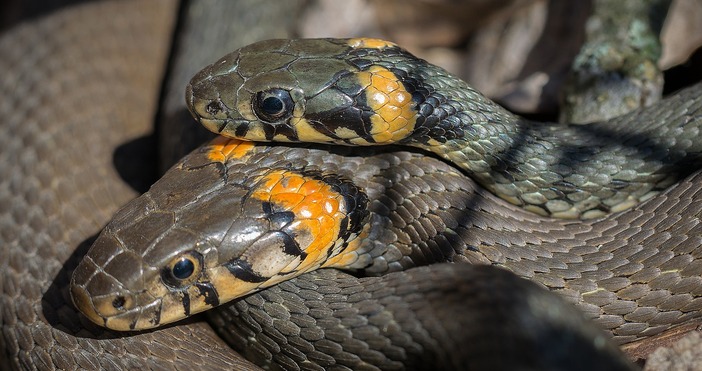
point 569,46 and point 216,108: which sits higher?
point 569,46

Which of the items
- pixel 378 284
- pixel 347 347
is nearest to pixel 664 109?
pixel 378 284

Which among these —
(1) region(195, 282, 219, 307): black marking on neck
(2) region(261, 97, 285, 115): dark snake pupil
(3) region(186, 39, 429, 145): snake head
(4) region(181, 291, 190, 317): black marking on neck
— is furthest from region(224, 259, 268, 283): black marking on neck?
(2) region(261, 97, 285, 115): dark snake pupil

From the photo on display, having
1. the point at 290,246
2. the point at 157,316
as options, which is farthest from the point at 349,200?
the point at 157,316

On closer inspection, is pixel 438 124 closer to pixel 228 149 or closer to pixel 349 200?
pixel 349 200

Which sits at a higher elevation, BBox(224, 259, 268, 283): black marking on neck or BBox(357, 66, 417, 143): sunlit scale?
BBox(357, 66, 417, 143): sunlit scale

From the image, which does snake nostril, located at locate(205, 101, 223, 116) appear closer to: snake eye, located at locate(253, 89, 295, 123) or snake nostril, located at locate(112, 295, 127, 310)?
snake eye, located at locate(253, 89, 295, 123)

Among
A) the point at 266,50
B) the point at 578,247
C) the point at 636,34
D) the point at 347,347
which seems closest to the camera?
the point at 347,347

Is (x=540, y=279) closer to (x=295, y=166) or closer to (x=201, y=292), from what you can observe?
(x=295, y=166)

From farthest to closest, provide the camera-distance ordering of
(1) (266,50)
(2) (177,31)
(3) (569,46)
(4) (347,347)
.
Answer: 1. (2) (177,31)
2. (3) (569,46)
3. (1) (266,50)
4. (4) (347,347)
